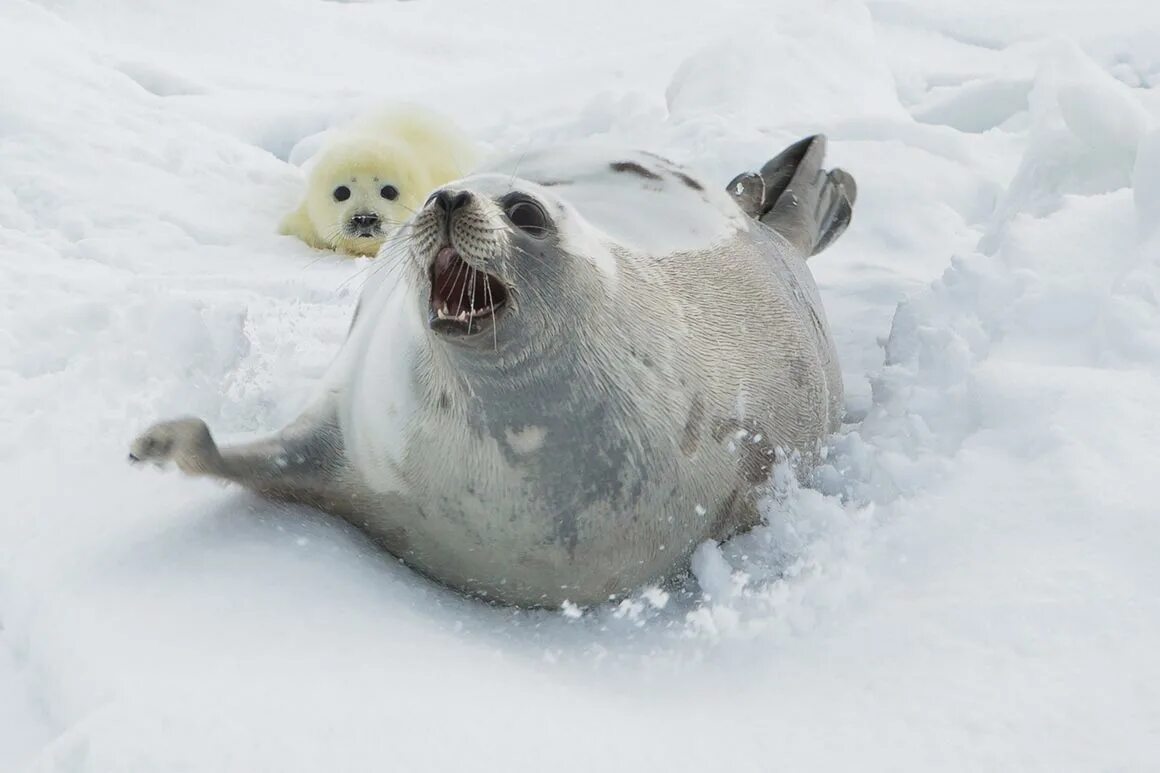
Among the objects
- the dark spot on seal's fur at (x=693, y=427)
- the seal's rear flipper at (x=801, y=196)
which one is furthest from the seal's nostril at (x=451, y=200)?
the seal's rear flipper at (x=801, y=196)

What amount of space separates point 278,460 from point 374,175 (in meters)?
3.40

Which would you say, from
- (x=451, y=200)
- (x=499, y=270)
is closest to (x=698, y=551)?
(x=499, y=270)

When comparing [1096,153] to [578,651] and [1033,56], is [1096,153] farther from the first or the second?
[1033,56]

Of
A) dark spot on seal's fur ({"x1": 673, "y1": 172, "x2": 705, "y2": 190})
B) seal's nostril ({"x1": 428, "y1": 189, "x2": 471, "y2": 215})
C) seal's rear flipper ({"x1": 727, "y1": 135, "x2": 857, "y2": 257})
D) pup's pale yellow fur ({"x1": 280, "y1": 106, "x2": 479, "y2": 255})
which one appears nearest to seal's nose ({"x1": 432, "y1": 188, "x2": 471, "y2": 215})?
seal's nostril ({"x1": 428, "y1": 189, "x2": 471, "y2": 215})

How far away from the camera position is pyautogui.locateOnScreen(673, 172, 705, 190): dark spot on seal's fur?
283 cm

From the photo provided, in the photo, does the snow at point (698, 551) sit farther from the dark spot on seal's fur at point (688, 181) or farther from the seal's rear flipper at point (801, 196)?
the dark spot on seal's fur at point (688, 181)

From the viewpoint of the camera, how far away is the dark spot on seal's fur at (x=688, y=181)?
Result: 283 cm

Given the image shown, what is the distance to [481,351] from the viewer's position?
188 centimetres

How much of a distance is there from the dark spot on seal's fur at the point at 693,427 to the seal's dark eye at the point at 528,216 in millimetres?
446

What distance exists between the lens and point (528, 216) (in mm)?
1983

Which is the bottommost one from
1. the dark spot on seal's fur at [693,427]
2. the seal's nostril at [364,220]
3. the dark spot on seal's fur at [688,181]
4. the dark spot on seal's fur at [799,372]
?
the seal's nostril at [364,220]

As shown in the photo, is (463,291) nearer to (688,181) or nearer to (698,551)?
(698,551)

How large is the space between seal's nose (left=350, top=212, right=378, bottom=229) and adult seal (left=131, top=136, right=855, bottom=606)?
9.34 ft

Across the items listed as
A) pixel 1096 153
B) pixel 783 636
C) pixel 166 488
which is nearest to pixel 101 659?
pixel 166 488
